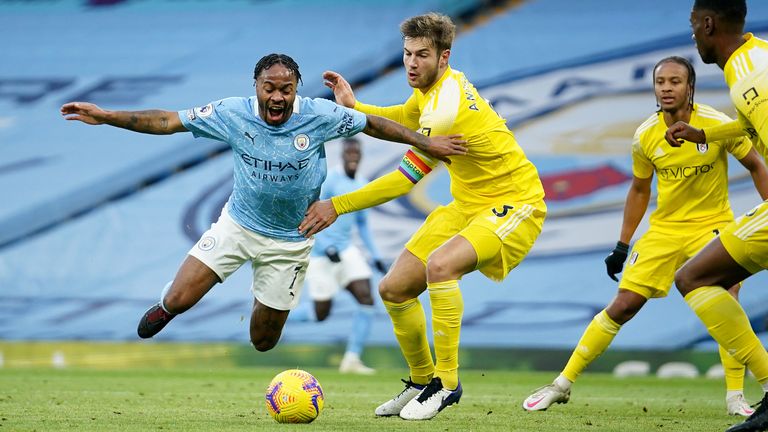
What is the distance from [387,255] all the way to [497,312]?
6.04 ft

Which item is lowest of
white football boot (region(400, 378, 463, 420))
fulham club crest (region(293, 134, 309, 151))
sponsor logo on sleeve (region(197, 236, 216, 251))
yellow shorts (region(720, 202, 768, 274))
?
white football boot (region(400, 378, 463, 420))

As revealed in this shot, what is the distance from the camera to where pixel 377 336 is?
1446 cm

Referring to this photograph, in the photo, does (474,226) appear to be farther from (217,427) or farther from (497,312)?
(497,312)

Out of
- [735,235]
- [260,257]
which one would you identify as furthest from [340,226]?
[735,235]

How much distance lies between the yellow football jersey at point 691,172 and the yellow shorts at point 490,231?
128 centimetres

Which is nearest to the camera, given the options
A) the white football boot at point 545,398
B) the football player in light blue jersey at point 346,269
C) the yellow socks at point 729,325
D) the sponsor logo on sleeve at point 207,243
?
the yellow socks at point 729,325

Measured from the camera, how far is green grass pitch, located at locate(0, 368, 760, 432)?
260 inches

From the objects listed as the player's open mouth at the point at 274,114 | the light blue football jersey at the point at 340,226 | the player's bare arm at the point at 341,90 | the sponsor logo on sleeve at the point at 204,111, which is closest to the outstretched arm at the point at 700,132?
the player's bare arm at the point at 341,90

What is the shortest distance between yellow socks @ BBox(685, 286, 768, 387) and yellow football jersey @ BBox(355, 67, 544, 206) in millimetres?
1495

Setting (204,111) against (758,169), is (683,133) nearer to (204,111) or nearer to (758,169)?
(758,169)

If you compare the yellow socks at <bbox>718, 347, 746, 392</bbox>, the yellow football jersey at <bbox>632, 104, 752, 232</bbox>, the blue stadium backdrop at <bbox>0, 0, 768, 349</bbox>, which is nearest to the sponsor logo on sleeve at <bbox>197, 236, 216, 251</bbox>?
the yellow football jersey at <bbox>632, 104, 752, 232</bbox>

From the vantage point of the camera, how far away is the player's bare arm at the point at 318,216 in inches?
275

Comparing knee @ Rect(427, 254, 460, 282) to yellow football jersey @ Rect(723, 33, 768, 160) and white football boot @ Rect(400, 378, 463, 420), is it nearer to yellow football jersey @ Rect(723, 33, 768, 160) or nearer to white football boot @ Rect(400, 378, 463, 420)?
white football boot @ Rect(400, 378, 463, 420)

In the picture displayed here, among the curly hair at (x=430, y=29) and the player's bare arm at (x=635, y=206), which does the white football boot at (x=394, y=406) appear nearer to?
the player's bare arm at (x=635, y=206)
